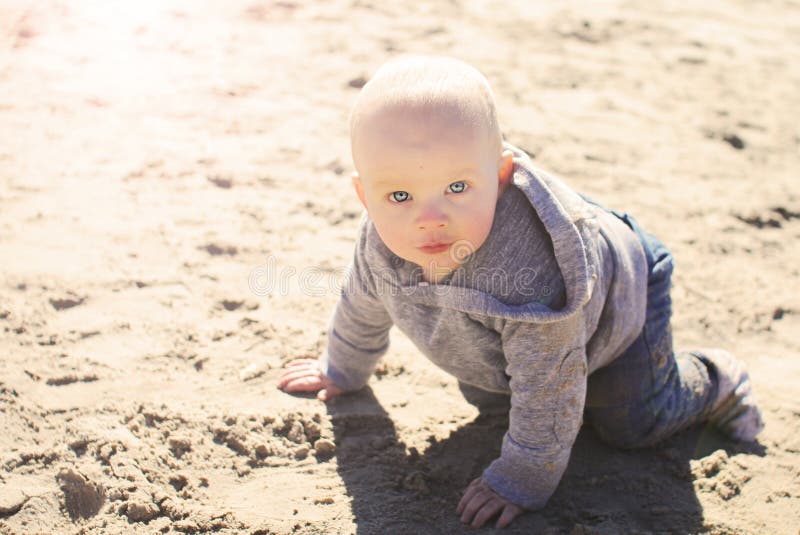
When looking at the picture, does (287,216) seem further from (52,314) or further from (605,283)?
(605,283)

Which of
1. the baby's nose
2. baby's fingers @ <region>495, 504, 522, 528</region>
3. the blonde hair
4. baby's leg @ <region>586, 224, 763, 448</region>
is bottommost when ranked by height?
baby's fingers @ <region>495, 504, 522, 528</region>

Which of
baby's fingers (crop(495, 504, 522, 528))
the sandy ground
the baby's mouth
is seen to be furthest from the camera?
the sandy ground

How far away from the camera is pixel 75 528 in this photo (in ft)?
6.49

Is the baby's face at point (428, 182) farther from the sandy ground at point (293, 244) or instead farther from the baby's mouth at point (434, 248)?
the sandy ground at point (293, 244)

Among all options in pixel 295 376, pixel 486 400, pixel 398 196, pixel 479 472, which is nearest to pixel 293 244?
pixel 295 376

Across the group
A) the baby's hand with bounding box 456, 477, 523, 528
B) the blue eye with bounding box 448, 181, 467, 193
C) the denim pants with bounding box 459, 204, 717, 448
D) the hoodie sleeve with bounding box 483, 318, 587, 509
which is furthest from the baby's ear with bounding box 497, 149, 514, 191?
the baby's hand with bounding box 456, 477, 523, 528

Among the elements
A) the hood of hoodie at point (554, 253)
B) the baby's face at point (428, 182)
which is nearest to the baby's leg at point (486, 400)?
the hood of hoodie at point (554, 253)

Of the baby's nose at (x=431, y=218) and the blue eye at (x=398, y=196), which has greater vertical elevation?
the blue eye at (x=398, y=196)

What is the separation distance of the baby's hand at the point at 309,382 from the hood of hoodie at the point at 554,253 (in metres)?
0.63

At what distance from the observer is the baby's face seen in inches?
67.2

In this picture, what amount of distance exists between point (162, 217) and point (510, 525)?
1775mm

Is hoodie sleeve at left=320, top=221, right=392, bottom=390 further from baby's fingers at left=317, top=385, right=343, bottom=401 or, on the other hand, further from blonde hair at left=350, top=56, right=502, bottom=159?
blonde hair at left=350, top=56, right=502, bottom=159

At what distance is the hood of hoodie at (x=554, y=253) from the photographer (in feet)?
6.03

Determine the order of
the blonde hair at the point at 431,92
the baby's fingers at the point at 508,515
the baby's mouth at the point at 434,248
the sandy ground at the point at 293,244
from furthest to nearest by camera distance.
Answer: the sandy ground at the point at 293,244 < the baby's fingers at the point at 508,515 < the baby's mouth at the point at 434,248 < the blonde hair at the point at 431,92
